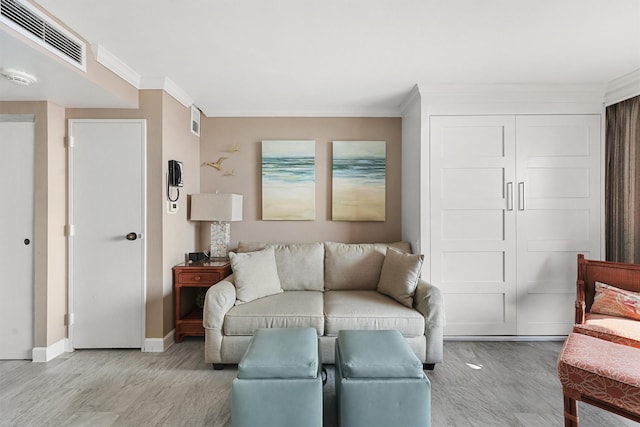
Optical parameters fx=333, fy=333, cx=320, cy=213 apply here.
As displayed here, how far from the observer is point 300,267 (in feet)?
10.8

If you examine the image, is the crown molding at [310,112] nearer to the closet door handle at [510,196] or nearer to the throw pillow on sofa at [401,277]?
the closet door handle at [510,196]

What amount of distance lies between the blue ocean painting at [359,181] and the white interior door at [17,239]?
277 centimetres

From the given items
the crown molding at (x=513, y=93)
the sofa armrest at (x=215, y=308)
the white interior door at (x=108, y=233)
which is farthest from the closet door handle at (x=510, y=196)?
the white interior door at (x=108, y=233)

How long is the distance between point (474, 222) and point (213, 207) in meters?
2.56

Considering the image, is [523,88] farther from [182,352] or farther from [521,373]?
[182,352]

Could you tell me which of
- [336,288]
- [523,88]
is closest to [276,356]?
[336,288]

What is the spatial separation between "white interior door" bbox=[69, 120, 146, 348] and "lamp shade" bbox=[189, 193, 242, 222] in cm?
55

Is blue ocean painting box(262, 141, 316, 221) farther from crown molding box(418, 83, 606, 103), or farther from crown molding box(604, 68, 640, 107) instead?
crown molding box(604, 68, 640, 107)

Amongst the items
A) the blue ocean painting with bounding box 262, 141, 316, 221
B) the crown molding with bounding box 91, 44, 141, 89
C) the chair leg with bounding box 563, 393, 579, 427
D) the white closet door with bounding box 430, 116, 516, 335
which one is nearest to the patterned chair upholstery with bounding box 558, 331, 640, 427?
the chair leg with bounding box 563, 393, 579, 427

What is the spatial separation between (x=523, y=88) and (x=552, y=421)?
2.68 metres

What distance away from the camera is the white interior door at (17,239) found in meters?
2.78

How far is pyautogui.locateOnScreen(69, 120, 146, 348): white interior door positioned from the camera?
2.95 metres

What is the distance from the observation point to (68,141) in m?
2.94

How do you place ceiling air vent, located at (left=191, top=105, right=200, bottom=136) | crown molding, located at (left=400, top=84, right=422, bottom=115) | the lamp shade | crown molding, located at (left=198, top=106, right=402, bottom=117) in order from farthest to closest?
crown molding, located at (left=198, top=106, right=402, bottom=117) < ceiling air vent, located at (left=191, top=105, right=200, bottom=136) < the lamp shade < crown molding, located at (left=400, top=84, right=422, bottom=115)
